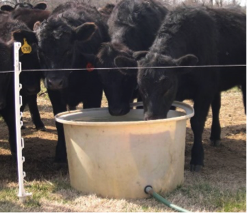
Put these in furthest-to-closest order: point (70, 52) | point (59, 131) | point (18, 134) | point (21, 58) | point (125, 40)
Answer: point (125, 40) → point (59, 131) → point (21, 58) → point (70, 52) → point (18, 134)

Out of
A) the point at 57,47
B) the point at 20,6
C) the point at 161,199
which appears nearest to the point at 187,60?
the point at 57,47

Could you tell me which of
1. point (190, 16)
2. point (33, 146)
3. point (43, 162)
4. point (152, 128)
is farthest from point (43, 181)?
point (190, 16)

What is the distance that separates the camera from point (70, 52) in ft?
15.6

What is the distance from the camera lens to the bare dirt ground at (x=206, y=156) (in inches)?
176

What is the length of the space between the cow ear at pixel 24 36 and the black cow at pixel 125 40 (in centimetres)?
78

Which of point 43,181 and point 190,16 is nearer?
point 43,181

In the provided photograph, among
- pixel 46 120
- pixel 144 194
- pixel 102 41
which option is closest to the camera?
pixel 144 194

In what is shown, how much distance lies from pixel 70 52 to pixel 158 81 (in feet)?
3.78

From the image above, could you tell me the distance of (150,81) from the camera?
4.22 meters

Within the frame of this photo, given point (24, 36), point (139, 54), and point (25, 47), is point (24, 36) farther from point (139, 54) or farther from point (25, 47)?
point (139, 54)

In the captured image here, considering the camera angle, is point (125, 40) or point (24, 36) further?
point (125, 40)

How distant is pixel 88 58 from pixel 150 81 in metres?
1.07

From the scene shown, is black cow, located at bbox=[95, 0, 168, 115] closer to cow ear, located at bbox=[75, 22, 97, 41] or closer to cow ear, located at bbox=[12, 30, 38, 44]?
cow ear, located at bbox=[75, 22, 97, 41]

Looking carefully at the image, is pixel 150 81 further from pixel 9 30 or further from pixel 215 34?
pixel 9 30
